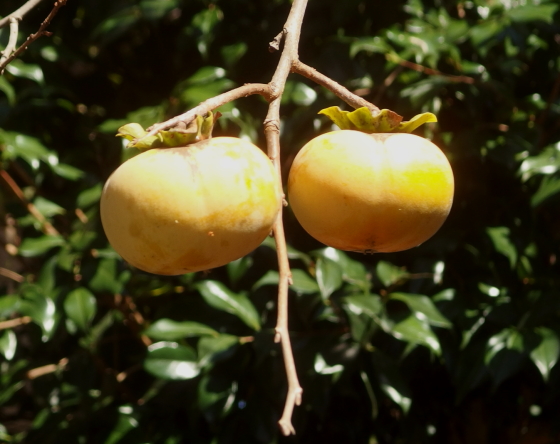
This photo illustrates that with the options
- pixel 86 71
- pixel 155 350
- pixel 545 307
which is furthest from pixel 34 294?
pixel 545 307

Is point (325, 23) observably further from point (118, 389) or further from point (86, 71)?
point (118, 389)

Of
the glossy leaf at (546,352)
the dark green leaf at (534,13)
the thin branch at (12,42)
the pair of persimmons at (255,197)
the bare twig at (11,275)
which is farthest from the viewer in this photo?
the bare twig at (11,275)

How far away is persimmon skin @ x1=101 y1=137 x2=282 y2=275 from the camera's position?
1.43 ft

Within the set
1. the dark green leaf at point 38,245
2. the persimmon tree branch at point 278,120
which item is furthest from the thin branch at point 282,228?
the dark green leaf at point 38,245

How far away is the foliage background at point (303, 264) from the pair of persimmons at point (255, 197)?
18.4 inches

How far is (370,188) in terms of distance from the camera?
1.63 feet

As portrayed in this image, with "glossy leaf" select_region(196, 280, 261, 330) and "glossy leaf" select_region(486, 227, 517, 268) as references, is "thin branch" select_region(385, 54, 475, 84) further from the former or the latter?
"glossy leaf" select_region(196, 280, 261, 330)

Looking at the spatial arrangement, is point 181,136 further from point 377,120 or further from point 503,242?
point 503,242

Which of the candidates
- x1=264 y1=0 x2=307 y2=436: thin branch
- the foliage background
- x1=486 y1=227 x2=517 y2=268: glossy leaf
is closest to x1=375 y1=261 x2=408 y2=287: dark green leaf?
the foliage background

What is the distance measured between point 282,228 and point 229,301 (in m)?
0.61

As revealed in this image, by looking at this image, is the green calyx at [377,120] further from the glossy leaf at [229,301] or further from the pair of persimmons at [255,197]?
the glossy leaf at [229,301]

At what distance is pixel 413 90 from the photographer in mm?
1115

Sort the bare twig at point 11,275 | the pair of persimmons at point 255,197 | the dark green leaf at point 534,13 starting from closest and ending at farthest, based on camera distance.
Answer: the pair of persimmons at point 255,197 < the dark green leaf at point 534,13 < the bare twig at point 11,275

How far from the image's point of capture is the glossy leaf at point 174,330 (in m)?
1.03
